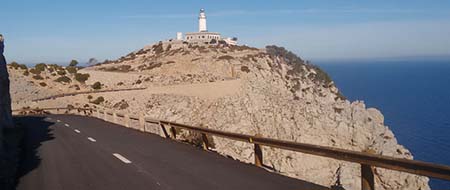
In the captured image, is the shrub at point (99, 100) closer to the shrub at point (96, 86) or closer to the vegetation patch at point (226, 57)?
the shrub at point (96, 86)

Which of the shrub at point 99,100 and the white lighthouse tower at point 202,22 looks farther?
the white lighthouse tower at point 202,22

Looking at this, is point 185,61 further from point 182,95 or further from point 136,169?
point 136,169

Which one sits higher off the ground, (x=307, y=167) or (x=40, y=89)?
(x=40, y=89)

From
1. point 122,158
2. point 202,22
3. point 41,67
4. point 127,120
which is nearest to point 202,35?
point 202,22

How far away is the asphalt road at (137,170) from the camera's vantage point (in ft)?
31.4

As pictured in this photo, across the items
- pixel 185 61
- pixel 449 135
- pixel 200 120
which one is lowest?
pixel 449 135

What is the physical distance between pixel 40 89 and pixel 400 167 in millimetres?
69888

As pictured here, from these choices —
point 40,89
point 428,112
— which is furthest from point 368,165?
point 428,112

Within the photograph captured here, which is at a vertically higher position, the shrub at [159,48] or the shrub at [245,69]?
the shrub at [159,48]

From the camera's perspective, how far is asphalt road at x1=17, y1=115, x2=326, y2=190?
9.59 meters

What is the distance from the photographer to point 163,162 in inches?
500

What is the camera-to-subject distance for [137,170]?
11.4 metres

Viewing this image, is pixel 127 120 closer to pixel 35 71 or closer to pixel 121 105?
pixel 121 105

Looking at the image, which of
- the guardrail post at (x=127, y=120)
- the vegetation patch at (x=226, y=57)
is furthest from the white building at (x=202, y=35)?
the guardrail post at (x=127, y=120)
